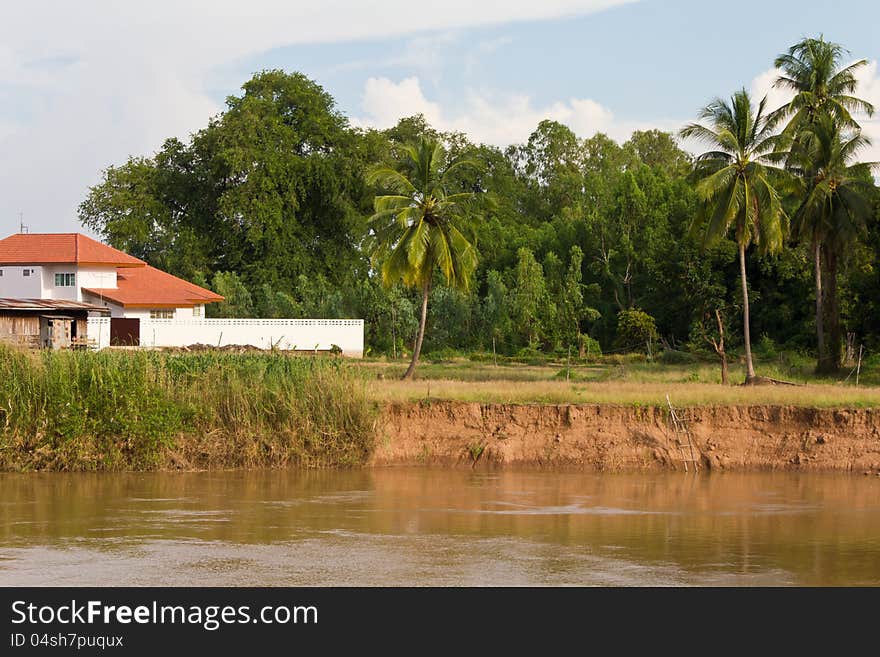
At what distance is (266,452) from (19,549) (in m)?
8.22

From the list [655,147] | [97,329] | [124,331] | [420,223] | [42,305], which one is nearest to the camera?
[420,223]

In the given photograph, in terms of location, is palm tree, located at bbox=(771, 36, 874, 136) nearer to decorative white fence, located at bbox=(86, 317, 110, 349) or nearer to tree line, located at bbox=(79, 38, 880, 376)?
tree line, located at bbox=(79, 38, 880, 376)

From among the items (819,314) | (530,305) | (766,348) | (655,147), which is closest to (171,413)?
(819,314)

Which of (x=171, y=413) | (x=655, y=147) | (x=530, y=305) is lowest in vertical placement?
(x=171, y=413)

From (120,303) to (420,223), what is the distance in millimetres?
17005

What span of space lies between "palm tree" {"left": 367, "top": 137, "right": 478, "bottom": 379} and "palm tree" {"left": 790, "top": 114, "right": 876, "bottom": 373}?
11616 millimetres

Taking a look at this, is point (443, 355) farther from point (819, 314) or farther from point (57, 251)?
point (57, 251)

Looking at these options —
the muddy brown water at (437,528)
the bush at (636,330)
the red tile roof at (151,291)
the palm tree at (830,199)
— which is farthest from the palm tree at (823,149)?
the red tile roof at (151,291)

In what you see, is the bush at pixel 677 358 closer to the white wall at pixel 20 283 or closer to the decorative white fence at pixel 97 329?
the decorative white fence at pixel 97 329

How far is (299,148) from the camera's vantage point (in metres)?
62.2

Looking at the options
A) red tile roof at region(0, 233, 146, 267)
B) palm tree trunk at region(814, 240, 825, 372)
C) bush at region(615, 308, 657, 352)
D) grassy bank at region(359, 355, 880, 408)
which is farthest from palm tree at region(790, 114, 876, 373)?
red tile roof at region(0, 233, 146, 267)

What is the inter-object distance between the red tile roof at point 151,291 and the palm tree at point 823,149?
24.5 m

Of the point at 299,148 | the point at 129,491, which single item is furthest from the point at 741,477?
the point at 299,148

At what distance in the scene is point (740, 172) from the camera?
3381 cm
